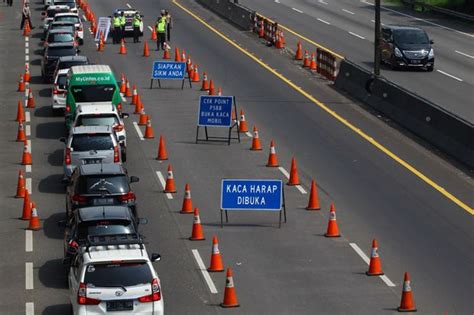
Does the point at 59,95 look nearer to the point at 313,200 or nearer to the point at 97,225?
the point at 313,200

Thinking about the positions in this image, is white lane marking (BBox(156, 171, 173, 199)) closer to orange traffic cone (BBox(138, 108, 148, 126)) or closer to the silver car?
the silver car

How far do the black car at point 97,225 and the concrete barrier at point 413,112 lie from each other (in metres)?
12.7

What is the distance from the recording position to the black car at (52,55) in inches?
1977

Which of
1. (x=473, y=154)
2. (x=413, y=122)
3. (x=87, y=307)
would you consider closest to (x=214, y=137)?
(x=413, y=122)

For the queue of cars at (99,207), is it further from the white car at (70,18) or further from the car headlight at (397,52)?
the car headlight at (397,52)

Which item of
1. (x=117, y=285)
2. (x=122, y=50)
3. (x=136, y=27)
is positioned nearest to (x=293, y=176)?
(x=117, y=285)

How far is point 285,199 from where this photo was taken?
102ft

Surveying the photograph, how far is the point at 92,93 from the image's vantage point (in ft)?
131

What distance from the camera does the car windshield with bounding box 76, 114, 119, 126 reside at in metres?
35.7

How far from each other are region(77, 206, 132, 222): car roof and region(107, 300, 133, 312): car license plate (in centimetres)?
427

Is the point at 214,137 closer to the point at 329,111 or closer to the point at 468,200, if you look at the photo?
the point at 329,111

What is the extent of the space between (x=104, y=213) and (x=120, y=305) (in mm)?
4613

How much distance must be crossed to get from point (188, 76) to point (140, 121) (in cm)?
936

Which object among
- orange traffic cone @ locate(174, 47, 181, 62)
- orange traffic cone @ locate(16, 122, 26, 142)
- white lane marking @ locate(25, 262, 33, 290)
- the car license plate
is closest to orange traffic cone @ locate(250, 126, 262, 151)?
orange traffic cone @ locate(16, 122, 26, 142)
